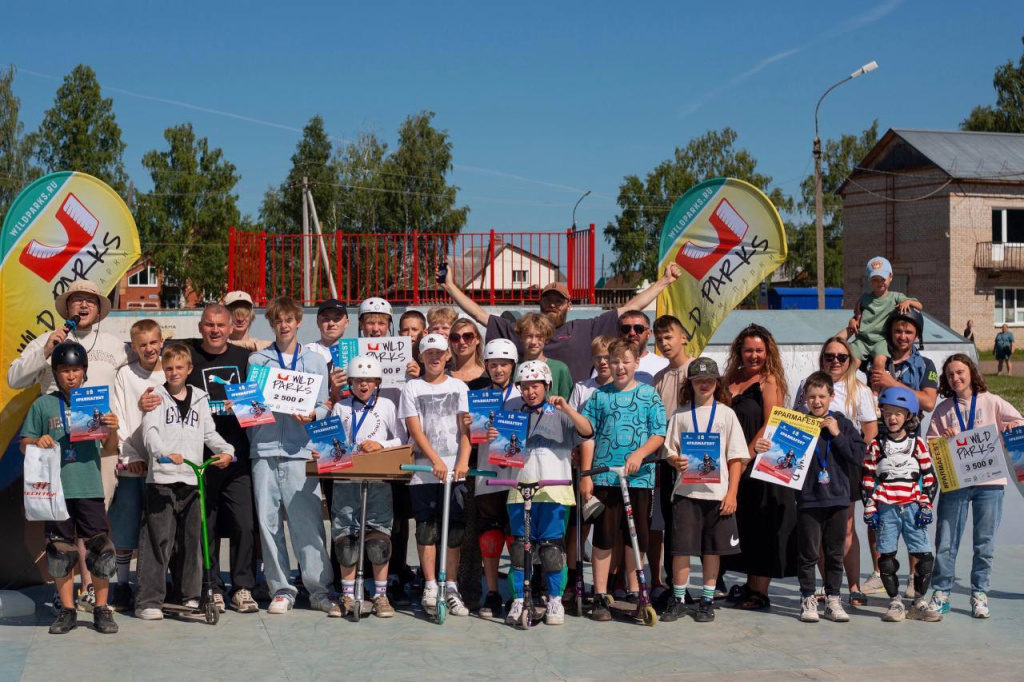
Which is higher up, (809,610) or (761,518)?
(761,518)

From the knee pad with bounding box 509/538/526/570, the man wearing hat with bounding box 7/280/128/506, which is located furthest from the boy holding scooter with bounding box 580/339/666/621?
the man wearing hat with bounding box 7/280/128/506

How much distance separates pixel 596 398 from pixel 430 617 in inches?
69.9

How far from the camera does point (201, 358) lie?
703 centimetres

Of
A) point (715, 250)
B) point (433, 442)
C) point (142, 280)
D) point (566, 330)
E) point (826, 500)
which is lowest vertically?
point (826, 500)

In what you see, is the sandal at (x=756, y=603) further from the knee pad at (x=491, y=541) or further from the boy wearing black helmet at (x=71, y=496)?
the boy wearing black helmet at (x=71, y=496)

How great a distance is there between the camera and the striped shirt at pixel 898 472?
6684mm

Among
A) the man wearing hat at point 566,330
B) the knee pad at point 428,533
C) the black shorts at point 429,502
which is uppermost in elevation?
the man wearing hat at point 566,330

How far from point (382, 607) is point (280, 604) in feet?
2.24

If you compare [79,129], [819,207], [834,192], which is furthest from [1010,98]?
[79,129]

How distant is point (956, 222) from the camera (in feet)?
144

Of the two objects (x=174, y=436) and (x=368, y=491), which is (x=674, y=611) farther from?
(x=174, y=436)

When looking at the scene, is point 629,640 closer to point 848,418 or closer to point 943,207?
point 848,418

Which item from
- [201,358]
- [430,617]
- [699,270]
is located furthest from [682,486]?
[201,358]

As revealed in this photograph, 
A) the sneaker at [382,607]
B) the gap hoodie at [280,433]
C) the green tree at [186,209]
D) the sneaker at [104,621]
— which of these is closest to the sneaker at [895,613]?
the sneaker at [382,607]
